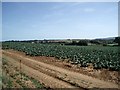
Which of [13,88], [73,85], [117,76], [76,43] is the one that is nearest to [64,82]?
[73,85]

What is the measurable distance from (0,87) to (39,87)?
2.36 metres

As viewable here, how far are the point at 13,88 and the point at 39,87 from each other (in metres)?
1.66

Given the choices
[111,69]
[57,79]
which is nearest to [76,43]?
[111,69]

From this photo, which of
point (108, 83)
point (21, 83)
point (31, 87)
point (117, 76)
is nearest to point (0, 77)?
point (21, 83)

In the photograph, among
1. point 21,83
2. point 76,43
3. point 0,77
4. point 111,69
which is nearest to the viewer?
point 21,83

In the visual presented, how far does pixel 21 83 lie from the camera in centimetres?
1541

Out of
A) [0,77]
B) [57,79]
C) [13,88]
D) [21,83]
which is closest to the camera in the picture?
[13,88]

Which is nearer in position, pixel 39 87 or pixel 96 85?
pixel 39 87

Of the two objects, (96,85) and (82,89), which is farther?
(96,85)

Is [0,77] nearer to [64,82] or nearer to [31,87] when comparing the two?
[31,87]

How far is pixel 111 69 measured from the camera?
23.9 metres

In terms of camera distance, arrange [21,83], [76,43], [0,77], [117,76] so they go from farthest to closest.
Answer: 1. [76,43]
2. [117,76]
3. [0,77]
4. [21,83]

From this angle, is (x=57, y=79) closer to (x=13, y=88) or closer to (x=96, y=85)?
(x=96, y=85)

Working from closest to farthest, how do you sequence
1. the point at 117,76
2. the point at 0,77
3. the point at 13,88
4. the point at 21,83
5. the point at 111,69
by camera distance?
the point at 13,88 → the point at 21,83 → the point at 0,77 → the point at 117,76 → the point at 111,69
